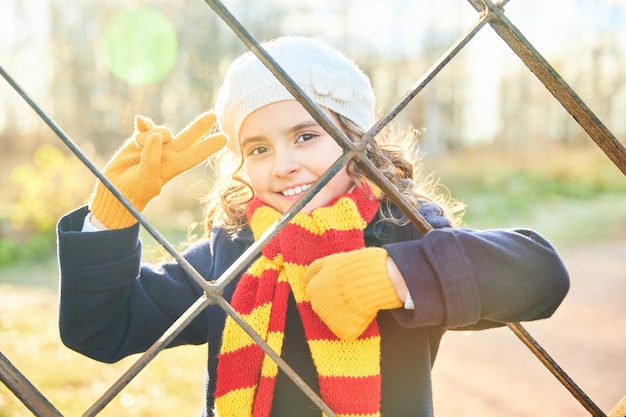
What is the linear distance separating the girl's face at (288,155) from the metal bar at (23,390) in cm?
75

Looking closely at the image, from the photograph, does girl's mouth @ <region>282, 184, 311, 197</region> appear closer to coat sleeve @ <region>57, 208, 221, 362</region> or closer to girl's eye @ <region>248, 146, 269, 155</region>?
girl's eye @ <region>248, 146, 269, 155</region>

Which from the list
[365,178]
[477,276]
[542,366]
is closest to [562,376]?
[477,276]

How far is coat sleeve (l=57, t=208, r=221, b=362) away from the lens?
1.30m

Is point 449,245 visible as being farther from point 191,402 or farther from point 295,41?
point 191,402

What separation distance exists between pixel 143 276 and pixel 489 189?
11150 millimetres

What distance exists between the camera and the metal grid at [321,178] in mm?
817

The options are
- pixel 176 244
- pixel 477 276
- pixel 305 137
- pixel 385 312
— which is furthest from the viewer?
pixel 176 244

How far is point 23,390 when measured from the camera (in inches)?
33.1

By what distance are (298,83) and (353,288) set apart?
71cm

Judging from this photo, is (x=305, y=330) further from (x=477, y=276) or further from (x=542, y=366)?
(x=542, y=366)

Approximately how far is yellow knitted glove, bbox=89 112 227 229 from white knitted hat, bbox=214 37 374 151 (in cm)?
28

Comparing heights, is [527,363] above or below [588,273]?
above

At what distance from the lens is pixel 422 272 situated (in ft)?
3.26

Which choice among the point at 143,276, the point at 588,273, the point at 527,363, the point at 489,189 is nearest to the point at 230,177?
the point at 143,276
